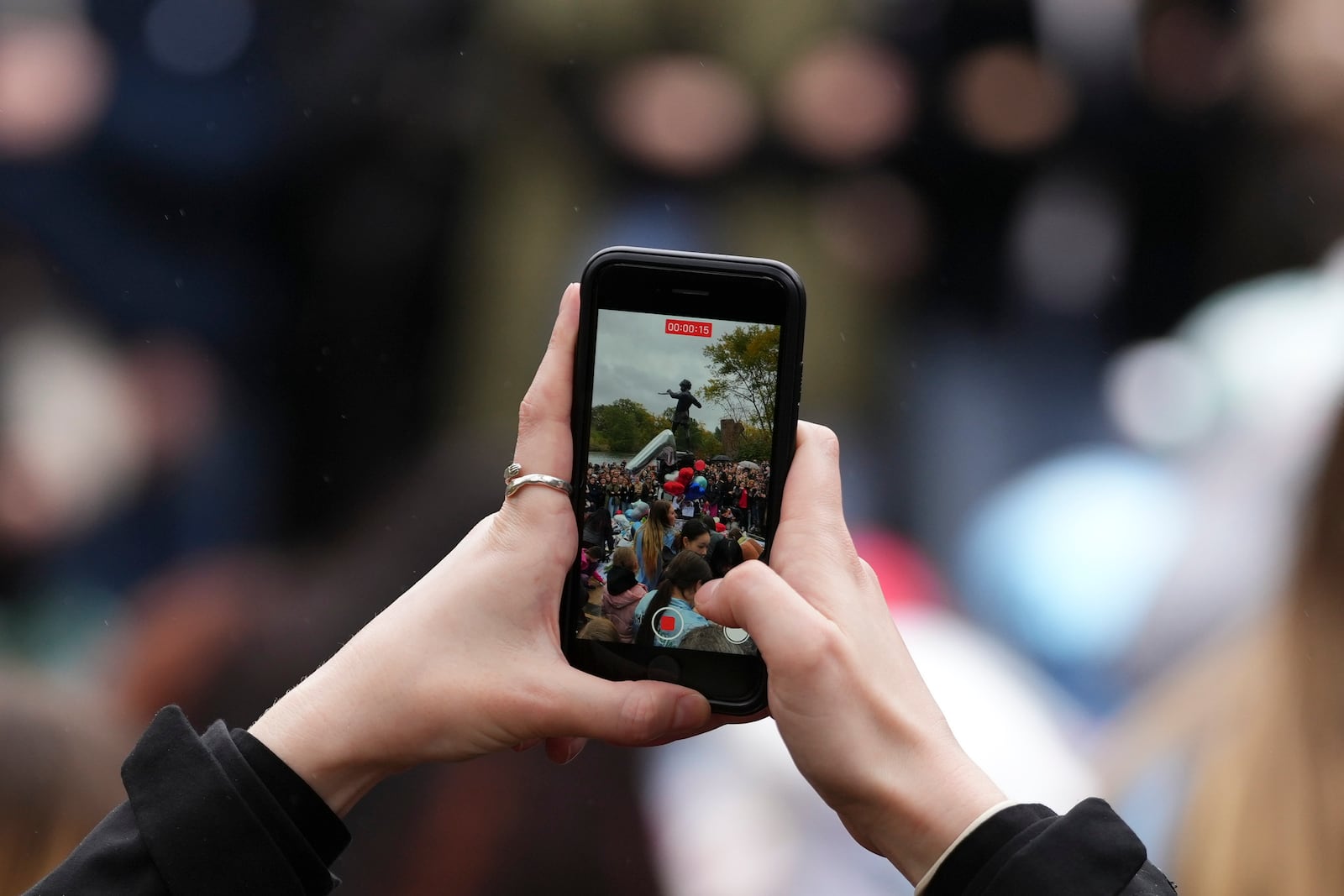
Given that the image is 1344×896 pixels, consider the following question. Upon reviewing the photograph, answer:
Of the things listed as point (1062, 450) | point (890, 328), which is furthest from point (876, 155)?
point (1062, 450)

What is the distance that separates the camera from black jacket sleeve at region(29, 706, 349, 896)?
0.36 meters

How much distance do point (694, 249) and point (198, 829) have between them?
1.14 metres

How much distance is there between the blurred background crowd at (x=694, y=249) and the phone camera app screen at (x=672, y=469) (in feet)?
2.80

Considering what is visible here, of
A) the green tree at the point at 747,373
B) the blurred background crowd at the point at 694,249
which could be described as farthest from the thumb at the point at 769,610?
the blurred background crowd at the point at 694,249

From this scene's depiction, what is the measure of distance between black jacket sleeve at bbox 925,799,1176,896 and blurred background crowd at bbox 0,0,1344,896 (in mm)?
964

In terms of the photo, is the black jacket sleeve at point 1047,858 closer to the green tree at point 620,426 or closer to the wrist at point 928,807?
the wrist at point 928,807

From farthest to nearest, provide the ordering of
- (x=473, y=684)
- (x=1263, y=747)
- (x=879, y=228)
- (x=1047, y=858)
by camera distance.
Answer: (x=879, y=228) → (x=1263, y=747) → (x=473, y=684) → (x=1047, y=858)

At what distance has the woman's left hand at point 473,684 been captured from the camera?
446 millimetres

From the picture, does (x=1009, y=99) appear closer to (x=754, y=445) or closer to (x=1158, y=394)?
(x=1158, y=394)

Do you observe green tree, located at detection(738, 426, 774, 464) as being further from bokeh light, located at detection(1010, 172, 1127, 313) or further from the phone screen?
bokeh light, located at detection(1010, 172, 1127, 313)

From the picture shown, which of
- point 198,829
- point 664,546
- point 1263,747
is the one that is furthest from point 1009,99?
point 198,829

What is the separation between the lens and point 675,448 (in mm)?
530

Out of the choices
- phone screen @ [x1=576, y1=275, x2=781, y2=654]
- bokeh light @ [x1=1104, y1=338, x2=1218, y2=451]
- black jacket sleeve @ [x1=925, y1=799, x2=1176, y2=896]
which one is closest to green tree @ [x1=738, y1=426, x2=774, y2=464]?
phone screen @ [x1=576, y1=275, x2=781, y2=654]

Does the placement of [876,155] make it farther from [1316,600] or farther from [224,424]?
[224,424]
